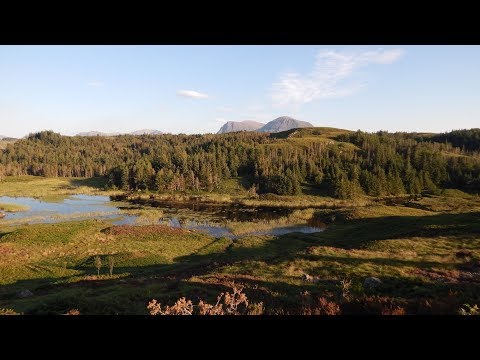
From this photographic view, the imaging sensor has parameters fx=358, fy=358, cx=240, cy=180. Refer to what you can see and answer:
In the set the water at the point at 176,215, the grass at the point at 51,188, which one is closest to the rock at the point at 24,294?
the water at the point at 176,215

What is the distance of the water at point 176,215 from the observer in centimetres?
7869

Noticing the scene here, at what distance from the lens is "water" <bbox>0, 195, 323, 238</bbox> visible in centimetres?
7869

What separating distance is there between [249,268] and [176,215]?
6233 centimetres

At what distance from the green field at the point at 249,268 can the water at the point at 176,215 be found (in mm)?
9038

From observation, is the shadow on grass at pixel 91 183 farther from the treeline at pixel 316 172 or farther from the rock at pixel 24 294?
the rock at pixel 24 294

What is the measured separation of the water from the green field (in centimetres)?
904

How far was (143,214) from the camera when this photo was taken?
94.0 m

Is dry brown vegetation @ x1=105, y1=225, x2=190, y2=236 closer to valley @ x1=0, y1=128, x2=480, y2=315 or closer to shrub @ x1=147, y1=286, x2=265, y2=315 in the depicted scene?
valley @ x1=0, y1=128, x2=480, y2=315

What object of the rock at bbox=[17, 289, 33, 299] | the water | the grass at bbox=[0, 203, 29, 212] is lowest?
the water

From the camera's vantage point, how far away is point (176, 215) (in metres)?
95.3

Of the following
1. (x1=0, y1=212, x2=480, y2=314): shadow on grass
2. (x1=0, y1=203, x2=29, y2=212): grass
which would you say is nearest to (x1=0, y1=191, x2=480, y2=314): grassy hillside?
(x1=0, y1=212, x2=480, y2=314): shadow on grass

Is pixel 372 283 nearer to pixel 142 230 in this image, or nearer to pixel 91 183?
pixel 142 230

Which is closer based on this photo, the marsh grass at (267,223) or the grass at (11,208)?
the marsh grass at (267,223)
